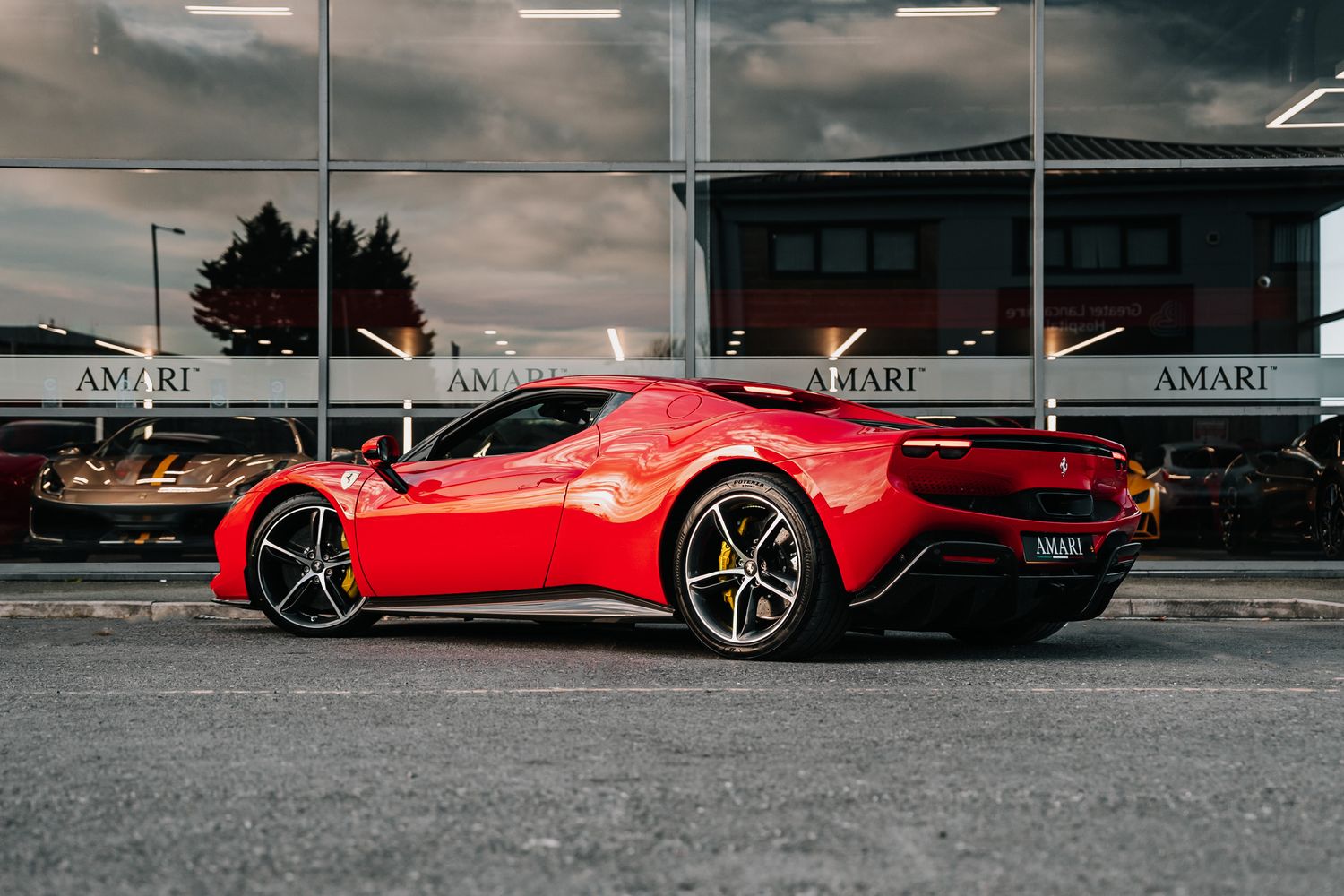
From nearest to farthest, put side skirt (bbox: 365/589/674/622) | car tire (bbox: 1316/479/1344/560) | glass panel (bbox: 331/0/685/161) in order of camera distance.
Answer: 1. side skirt (bbox: 365/589/674/622)
2. car tire (bbox: 1316/479/1344/560)
3. glass panel (bbox: 331/0/685/161)

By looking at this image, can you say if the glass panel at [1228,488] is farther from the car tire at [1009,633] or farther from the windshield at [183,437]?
the windshield at [183,437]

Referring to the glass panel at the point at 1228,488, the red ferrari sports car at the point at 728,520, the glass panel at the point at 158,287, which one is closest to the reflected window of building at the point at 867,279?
the glass panel at the point at 1228,488

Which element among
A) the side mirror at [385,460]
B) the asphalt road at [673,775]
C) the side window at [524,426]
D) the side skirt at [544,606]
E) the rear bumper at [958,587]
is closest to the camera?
the asphalt road at [673,775]

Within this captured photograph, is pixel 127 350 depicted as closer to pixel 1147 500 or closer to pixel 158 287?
pixel 158 287

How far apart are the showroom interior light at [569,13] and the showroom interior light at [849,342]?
3355 millimetres

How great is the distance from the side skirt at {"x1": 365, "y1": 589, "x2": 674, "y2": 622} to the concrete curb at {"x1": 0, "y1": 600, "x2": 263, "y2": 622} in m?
2.39

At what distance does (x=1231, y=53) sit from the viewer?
11.8 metres

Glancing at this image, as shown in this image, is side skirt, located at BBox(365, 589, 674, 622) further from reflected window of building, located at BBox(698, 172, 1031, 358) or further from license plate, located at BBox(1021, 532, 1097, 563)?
reflected window of building, located at BBox(698, 172, 1031, 358)

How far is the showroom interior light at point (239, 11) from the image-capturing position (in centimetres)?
1193

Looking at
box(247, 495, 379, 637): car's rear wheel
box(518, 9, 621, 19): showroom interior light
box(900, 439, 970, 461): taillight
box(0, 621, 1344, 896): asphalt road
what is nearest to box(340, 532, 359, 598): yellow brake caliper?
box(247, 495, 379, 637): car's rear wheel

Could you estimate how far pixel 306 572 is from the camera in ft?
23.8

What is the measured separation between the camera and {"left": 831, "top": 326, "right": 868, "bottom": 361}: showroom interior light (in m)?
11.6

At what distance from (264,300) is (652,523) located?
22.0 feet

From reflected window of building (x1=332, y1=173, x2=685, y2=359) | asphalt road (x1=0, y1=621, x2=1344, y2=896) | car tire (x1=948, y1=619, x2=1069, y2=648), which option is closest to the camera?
asphalt road (x1=0, y1=621, x2=1344, y2=896)
